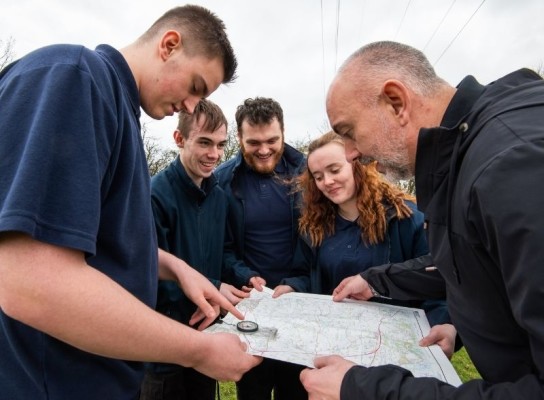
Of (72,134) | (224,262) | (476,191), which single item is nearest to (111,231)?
(72,134)

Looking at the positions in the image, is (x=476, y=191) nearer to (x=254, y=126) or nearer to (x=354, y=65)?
(x=354, y=65)

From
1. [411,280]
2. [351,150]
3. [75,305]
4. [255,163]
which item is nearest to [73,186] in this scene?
[75,305]

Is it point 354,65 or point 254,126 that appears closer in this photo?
point 354,65

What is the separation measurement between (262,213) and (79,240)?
2.36 meters

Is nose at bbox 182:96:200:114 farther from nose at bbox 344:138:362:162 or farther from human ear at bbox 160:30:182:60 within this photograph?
nose at bbox 344:138:362:162

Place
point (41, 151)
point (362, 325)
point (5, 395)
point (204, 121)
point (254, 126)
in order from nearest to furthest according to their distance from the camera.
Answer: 1. point (41, 151)
2. point (5, 395)
3. point (362, 325)
4. point (204, 121)
5. point (254, 126)

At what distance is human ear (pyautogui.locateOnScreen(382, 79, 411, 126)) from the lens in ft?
4.85

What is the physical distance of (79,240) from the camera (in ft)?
2.83

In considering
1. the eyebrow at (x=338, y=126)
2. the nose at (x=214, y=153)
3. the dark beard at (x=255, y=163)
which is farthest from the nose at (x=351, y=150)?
the dark beard at (x=255, y=163)

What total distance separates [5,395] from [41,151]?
0.71 meters

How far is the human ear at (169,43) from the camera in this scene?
1438 millimetres

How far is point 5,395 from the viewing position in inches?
39.2

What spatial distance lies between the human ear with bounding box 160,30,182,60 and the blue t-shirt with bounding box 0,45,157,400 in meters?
0.22

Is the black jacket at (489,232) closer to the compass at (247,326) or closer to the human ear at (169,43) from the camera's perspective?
the compass at (247,326)
